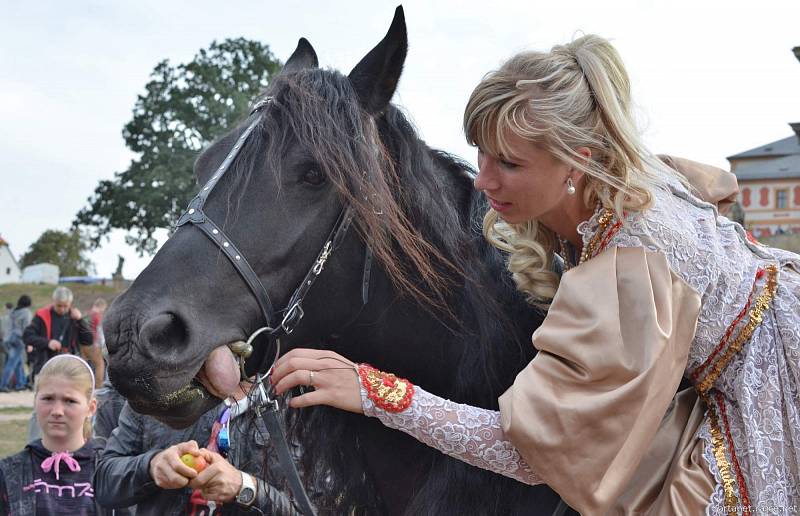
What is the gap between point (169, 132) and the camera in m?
44.4

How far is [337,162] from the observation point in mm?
2254

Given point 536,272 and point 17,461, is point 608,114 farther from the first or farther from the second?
point 17,461

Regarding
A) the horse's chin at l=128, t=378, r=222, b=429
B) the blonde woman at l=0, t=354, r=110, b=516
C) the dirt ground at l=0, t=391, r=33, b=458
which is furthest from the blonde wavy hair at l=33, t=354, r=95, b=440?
the dirt ground at l=0, t=391, r=33, b=458

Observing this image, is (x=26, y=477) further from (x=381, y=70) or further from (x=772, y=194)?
(x=772, y=194)

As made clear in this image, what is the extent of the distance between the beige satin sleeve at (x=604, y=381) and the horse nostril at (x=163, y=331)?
2.56ft

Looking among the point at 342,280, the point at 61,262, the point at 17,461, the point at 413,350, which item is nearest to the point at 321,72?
the point at 342,280

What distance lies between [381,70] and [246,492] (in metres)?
1.71

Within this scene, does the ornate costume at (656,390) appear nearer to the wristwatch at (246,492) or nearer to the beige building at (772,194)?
the wristwatch at (246,492)

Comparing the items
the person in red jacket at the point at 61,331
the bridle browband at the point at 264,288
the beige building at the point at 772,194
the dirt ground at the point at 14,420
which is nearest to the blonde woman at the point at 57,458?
the bridle browband at the point at 264,288

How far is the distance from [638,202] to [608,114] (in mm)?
217

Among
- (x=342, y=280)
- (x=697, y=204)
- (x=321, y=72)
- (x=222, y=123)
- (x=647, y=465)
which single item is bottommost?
(x=647, y=465)

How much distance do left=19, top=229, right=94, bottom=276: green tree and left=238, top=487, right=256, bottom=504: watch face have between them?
215ft

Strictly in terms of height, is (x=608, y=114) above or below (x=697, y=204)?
above

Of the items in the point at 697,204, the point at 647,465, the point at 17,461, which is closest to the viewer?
the point at 647,465
